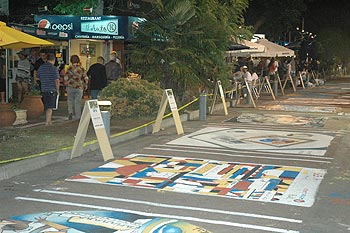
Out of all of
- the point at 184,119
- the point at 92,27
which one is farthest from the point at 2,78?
the point at 184,119

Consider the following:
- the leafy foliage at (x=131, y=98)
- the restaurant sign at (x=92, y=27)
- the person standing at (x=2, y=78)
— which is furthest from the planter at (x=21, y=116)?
the restaurant sign at (x=92, y=27)

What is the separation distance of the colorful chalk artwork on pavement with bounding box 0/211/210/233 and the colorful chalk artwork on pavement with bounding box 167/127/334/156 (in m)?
5.37

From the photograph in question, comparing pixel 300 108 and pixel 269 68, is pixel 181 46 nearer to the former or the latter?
pixel 300 108

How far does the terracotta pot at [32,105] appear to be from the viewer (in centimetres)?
1398

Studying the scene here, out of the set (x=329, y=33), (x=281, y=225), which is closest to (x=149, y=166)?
(x=281, y=225)

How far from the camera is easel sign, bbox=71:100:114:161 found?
31.0 ft

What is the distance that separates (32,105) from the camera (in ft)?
46.0

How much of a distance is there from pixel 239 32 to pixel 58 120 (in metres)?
8.51

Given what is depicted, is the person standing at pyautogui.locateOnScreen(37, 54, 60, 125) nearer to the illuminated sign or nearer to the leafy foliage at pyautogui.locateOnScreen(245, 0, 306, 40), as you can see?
the illuminated sign

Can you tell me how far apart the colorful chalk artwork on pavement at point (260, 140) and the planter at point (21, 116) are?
3.99 metres

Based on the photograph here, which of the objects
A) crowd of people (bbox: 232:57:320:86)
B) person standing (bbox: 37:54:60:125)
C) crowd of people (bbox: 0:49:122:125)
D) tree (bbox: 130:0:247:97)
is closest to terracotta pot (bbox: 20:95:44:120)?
crowd of people (bbox: 0:49:122:125)

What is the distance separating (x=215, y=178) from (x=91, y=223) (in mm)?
2837

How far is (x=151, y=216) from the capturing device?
6.18 meters

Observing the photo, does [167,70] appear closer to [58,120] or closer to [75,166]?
[58,120]
